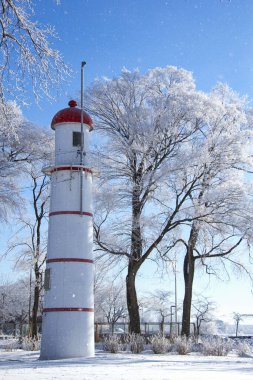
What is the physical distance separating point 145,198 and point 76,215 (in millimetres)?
6302

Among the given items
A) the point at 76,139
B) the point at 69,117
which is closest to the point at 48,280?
the point at 76,139

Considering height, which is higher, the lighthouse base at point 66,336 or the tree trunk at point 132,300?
the tree trunk at point 132,300

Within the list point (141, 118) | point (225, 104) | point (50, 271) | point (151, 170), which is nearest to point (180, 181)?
point (151, 170)

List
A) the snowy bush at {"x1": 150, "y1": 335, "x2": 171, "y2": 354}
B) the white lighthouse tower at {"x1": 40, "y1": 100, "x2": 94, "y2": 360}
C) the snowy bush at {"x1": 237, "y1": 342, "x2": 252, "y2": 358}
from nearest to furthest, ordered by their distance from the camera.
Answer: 1. the white lighthouse tower at {"x1": 40, "y1": 100, "x2": 94, "y2": 360}
2. the snowy bush at {"x1": 150, "y1": 335, "x2": 171, "y2": 354}
3. the snowy bush at {"x1": 237, "y1": 342, "x2": 252, "y2": 358}

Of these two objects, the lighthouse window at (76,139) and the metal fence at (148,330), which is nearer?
the lighthouse window at (76,139)

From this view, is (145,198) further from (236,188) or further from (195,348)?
(195,348)

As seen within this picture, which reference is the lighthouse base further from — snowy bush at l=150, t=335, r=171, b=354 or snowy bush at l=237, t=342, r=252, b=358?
snowy bush at l=237, t=342, r=252, b=358

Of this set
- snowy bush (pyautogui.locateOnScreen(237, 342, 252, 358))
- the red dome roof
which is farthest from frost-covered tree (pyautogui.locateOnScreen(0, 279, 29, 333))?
the red dome roof

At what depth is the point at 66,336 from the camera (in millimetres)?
17594

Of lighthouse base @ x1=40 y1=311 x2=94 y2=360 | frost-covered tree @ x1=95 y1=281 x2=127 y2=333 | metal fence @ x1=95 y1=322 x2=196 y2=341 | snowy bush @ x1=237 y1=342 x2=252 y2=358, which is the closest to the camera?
lighthouse base @ x1=40 y1=311 x2=94 y2=360

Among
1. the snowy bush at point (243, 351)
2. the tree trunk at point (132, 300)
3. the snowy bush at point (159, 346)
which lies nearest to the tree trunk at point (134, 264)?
the tree trunk at point (132, 300)

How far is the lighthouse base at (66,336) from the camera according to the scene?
17531 millimetres

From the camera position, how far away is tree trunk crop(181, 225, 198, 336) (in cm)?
2684

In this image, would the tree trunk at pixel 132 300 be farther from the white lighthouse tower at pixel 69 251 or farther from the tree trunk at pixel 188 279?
the white lighthouse tower at pixel 69 251
